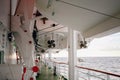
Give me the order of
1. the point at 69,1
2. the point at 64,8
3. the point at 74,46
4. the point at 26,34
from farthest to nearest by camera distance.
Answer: the point at 74,46 → the point at 26,34 → the point at 64,8 → the point at 69,1

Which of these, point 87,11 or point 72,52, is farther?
point 72,52

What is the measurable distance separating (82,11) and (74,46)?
251 cm

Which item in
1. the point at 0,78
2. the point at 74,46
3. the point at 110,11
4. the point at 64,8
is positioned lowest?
the point at 0,78

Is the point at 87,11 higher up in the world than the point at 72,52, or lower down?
higher up

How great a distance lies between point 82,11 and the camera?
2023mm

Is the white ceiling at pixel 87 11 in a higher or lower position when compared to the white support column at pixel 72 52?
higher

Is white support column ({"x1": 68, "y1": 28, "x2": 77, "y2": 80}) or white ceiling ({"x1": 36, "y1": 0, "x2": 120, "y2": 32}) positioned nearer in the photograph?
white ceiling ({"x1": 36, "y1": 0, "x2": 120, "y2": 32})

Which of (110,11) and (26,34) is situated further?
(26,34)

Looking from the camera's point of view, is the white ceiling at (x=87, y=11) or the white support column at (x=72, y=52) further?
the white support column at (x=72, y=52)

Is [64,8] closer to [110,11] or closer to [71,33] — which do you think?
[110,11]

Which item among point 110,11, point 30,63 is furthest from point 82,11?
point 30,63

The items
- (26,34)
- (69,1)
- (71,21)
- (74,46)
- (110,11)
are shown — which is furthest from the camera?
(74,46)

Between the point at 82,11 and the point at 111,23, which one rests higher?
the point at 82,11

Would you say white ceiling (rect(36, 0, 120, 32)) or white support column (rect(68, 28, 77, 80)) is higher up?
white ceiling (rect(36, 0, 120, 32))
